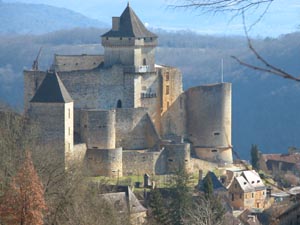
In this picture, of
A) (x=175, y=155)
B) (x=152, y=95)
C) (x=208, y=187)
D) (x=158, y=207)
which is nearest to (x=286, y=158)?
(x=152, y=95)

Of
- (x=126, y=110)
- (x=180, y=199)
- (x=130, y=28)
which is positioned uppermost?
(x=130, y=28)

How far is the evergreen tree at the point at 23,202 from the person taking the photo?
22.8 meters

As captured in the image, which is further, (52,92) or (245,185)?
(245,185)

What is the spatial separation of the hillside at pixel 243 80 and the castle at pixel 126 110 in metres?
14.7

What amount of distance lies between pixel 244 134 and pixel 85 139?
3825cm

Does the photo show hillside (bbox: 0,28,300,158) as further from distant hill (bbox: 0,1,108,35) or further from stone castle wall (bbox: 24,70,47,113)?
distant hill (bbox: 0,1,108,35)

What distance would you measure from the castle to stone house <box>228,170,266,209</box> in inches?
70.9

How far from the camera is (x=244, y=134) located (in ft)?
250

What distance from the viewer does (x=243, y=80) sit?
93.2 m

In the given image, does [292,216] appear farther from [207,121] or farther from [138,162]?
[207,121]

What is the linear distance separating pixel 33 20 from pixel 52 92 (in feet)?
507

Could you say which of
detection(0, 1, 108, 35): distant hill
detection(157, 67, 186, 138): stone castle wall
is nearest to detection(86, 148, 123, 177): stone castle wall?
detection(157, 67, 186, 138): stone castle wall

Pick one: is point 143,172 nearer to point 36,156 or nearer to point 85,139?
point 85,139

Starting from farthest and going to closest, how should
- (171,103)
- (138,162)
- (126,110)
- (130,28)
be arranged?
(171,103) → (130,28) → (126,110) → (138,162)
